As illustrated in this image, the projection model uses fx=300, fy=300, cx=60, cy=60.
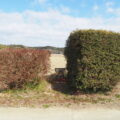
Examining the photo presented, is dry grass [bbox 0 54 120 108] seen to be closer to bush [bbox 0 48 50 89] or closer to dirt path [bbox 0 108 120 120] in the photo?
bush [bbox 0 48 50 89]

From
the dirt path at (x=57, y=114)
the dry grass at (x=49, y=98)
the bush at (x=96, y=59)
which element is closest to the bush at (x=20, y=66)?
the dry grass at (x=49, y=98)

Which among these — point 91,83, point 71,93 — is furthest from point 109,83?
point 71,93

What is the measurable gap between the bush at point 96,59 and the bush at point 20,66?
4.44ft

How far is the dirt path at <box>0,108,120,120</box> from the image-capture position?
798 cm

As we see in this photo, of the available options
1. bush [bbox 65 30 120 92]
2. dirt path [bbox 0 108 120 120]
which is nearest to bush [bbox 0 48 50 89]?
bush [bbox 65 30 120 92]

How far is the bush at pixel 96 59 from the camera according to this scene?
10477mm

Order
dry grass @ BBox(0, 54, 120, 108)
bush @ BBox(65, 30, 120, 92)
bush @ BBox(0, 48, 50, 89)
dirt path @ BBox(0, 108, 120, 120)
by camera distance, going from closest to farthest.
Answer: dirt path @ BBox(0, 108, 120, 120), dry grass @ BBox(0, 54, 120, 108), bush @ BBox(65, 30, 120, 92), bush @ BBox(0, 48, 50, 89)

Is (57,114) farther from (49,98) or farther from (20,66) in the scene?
(20,66)

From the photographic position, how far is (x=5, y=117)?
7.90 metres

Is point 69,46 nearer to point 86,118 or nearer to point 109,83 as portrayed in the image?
point 109,83

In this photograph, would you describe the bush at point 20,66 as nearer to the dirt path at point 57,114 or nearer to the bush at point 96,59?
the bush at point 96,59

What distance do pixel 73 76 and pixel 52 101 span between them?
5.55 feet

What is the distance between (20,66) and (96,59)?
2723 millimetres

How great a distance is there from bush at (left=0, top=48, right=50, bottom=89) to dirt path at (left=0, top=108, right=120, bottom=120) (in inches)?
87.6
